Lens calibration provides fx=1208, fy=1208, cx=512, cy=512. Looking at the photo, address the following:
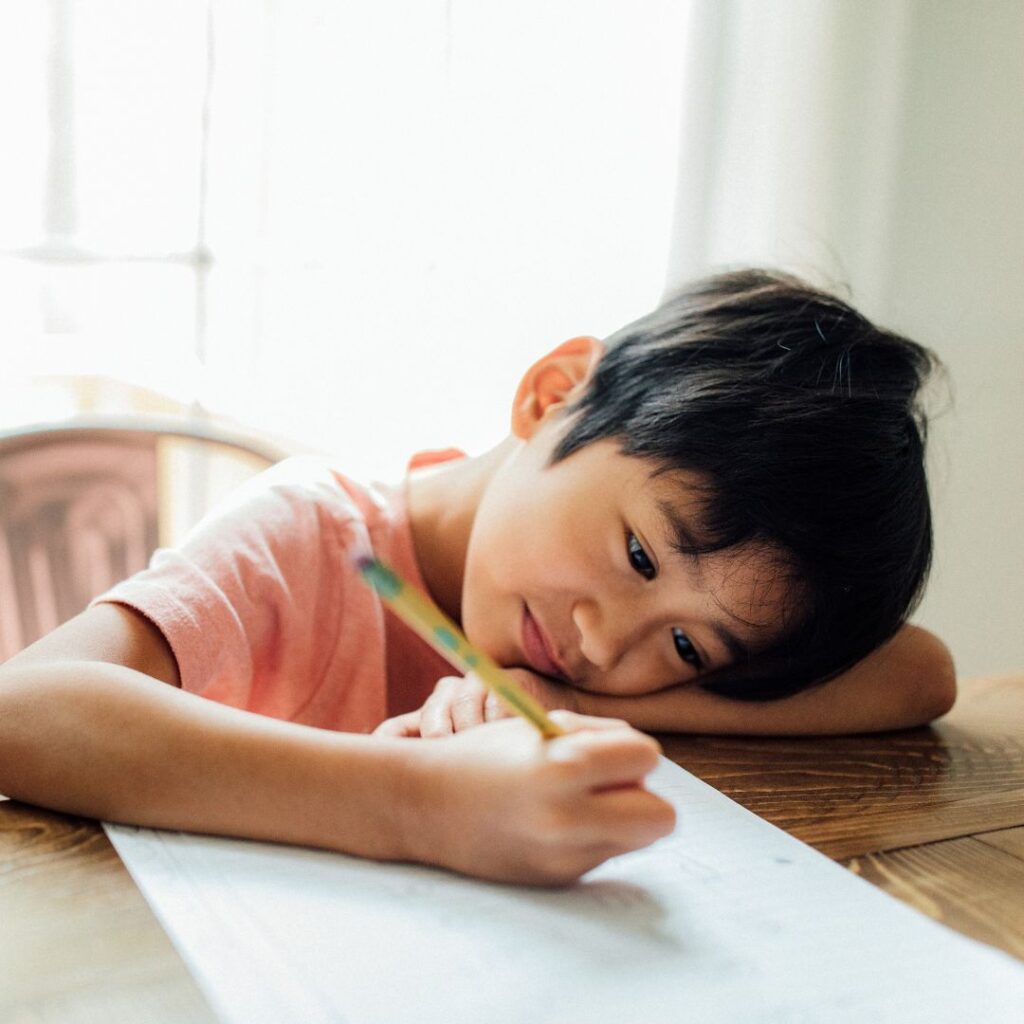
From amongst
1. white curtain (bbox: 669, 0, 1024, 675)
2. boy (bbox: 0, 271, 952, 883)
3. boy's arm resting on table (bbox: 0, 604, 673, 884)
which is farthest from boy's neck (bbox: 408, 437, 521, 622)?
white curtain (bbox: 669, 0, 1024, 675)

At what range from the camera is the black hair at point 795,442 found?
2.24 ft

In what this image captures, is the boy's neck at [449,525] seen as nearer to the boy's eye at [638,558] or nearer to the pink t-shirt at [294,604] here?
the pink t-shirt at [294,604]

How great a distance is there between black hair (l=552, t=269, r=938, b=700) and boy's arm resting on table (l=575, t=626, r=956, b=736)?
12 mm

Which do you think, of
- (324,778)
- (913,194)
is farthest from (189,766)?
(913,194)

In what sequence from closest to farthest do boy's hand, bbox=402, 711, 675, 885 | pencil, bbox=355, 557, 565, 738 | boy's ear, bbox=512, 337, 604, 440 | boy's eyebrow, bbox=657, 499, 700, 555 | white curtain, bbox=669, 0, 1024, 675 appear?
pencil, bbox=355, 557, 565, 738
boy's hand, bbox=402, 711, 675, 885
boy's eyebrow, bbox=657, 499, 700, 555
boy's ear, bbox=512, 337, 604, 440
white curtain, bbox=669, 0, 1024, 675

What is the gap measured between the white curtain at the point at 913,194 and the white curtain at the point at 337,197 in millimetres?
82

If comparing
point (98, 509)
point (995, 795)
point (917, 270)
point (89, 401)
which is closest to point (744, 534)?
point (995, 795)

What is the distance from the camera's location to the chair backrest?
95 centimetres

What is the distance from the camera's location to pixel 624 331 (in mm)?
836

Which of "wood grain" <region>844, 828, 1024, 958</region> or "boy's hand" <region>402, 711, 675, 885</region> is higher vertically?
"boy's hand" <region>402, 711, 675, 885</region>

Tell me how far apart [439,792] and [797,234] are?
139 centimetres

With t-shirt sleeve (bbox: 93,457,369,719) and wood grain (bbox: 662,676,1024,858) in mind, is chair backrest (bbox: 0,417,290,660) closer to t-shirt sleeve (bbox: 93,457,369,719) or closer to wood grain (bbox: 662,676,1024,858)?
t-shirt sleeve (bbox: 93,457,369,719)

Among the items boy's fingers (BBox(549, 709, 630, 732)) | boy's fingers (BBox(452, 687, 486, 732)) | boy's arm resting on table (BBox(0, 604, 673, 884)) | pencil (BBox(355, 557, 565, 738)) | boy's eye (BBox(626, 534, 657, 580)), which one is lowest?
boy's fingers (BBox(452, 687, 486, 732))

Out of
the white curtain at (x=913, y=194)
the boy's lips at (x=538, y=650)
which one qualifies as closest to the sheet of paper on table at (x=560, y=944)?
the boy's lips at (x=538, y=650)
